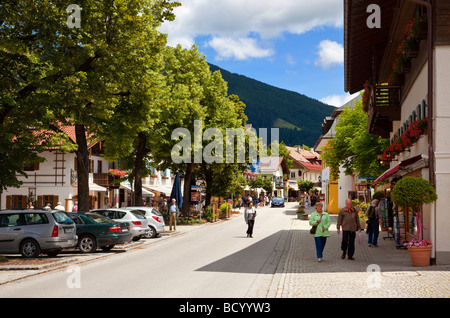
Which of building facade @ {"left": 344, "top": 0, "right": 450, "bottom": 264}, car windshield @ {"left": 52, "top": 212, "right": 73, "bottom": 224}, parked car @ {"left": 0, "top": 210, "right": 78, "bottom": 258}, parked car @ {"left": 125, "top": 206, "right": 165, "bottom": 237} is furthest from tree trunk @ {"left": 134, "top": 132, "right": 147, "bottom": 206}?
parked car @ {"left": 0, "top": 210, "right": 78, "bottom": 258}

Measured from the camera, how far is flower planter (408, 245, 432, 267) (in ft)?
51.1

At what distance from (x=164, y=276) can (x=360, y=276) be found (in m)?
4.47

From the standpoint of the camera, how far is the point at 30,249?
18922 mm

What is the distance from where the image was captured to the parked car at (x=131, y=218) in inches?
999

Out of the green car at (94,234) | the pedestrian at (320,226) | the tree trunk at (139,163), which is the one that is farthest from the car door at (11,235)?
the tree trunk at (139,163)

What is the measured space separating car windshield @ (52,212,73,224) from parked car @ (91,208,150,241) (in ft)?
17.8

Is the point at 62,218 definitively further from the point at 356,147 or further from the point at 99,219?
the point at 356,147

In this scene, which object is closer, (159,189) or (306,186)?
(159,189)

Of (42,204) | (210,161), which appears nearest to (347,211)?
(210,161)

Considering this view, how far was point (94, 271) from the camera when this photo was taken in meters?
15.4

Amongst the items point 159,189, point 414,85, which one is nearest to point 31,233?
point 414,85

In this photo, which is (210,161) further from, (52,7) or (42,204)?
(52,7)

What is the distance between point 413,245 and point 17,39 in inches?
473

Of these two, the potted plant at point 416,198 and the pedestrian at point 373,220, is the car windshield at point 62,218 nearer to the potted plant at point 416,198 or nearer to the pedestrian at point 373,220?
the potted plant at point 416,198
